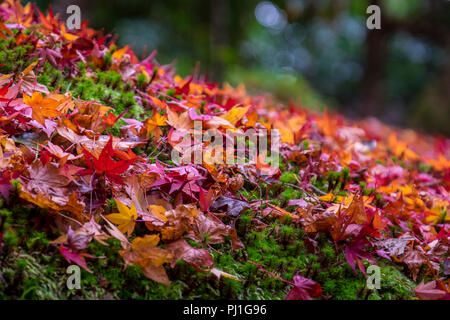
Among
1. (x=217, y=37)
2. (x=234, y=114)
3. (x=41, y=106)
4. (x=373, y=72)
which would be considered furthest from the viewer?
(x=373, y=72)

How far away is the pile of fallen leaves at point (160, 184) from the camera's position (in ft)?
3.36

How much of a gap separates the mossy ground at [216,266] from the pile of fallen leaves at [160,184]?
0.04 metres

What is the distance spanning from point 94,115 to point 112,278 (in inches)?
25.2

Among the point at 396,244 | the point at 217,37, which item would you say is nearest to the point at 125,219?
the point at 396,244

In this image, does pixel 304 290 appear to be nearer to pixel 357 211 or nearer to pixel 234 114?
pixel 357 211

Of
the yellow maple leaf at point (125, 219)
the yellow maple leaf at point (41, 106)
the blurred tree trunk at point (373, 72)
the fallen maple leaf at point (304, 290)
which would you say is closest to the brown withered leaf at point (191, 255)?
the yellow maple leaf at point (125, 219)

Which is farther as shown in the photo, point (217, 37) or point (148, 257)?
point (217, 37)

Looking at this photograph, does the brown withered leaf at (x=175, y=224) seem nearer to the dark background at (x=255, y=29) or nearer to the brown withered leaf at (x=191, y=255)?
the brown withered leaf at (x=191, y=255)

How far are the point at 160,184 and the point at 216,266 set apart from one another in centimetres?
32

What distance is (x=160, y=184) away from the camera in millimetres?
1163

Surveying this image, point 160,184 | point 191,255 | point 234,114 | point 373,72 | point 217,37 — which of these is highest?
point 217,37
